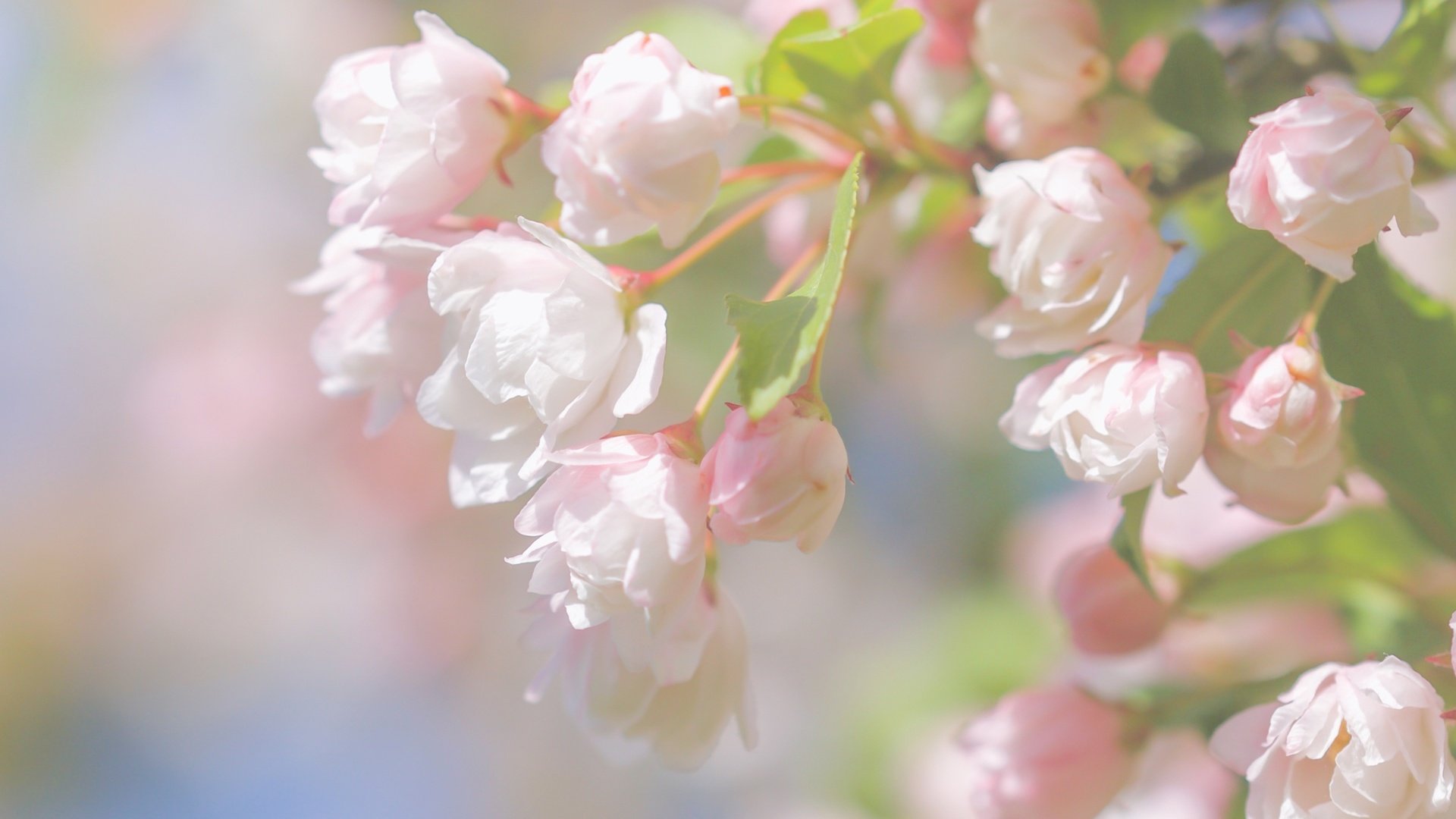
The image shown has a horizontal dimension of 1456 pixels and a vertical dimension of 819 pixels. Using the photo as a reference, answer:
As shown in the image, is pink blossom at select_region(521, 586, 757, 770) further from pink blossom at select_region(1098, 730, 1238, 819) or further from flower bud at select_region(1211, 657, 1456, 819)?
pink blossom at select_region(1098, 730, 1238, 819)

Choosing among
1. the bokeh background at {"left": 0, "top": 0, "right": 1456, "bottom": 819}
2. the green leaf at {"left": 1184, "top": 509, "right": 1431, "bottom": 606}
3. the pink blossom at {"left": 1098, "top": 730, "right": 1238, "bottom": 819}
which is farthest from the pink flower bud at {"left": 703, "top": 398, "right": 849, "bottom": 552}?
the bokeh background at {"left": 0, "top": 0, "right": 1456, "bottom": 819}

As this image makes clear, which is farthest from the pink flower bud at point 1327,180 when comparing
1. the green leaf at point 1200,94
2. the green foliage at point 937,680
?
the green foliage at point 937,680

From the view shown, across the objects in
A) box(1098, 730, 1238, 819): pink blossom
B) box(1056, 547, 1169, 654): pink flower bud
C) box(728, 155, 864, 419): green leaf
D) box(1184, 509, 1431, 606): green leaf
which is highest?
box(728, 155, 864, 419): green leaf

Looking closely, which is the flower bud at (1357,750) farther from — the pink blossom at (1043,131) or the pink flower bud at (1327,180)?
the pink blossom at (1043,131)

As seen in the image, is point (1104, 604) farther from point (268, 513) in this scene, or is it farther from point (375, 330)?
point (268, 513)

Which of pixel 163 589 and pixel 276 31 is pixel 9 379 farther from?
pixel 276 31
